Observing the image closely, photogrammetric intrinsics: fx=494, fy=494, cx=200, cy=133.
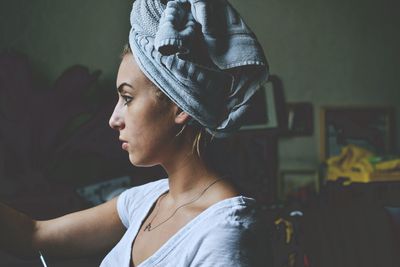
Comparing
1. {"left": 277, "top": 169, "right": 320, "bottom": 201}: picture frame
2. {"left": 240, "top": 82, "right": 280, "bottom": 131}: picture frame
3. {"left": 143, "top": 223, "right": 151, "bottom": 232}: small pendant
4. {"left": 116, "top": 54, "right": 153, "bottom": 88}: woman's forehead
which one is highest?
{"left": 116, "top": 54, "right": 153, "bottom": 88}: woman's forehead

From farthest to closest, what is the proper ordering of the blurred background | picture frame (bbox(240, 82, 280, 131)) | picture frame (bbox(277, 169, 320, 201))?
1. picture frame (bbox(277, 169, 320, 201))
2. picture frame (bbox(240, 82, 280, 131))
3. the blurred background

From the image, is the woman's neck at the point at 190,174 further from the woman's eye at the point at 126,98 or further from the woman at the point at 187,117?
the woman's eye at the point at 126,98

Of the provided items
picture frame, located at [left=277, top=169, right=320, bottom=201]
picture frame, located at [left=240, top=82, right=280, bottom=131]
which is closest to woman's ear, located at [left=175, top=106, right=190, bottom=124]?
picture frame, located at [left=240, top=82, right=280, bottom=131]

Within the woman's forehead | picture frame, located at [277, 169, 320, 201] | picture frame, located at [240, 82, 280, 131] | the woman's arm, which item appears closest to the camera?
the woman's forehead

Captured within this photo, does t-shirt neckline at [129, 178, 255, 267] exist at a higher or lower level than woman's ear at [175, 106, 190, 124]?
lower

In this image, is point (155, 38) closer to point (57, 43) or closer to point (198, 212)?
point (198, 212)

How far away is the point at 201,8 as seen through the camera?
1092mm

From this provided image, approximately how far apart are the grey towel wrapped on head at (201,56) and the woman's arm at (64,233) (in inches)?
21.3

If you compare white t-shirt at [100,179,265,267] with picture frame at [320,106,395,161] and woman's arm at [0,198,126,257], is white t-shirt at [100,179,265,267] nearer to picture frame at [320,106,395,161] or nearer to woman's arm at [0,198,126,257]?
woman's arm at [0,198,126,257]

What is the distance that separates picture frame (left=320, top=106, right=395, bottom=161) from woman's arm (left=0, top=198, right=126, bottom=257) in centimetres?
230

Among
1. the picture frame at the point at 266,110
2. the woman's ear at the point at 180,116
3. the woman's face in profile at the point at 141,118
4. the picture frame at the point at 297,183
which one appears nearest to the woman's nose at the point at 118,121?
the woman's face in profile at the point at 141,118

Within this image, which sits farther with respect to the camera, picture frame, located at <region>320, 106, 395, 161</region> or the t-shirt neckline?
picture frame, located at <region>320, 106, 395, 161</region>

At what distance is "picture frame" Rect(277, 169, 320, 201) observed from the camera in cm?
345

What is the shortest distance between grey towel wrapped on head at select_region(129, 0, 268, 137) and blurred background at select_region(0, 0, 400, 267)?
0.38 meters
